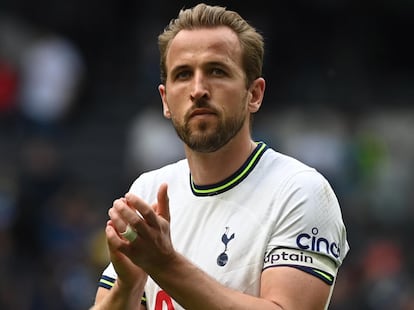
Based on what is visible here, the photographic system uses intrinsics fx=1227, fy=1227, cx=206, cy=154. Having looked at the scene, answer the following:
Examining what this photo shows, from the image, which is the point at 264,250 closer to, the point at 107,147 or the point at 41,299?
the point at 41,299

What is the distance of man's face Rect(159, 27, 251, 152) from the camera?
17.2ft

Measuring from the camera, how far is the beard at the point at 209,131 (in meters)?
5.26

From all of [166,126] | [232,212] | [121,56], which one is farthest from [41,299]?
[232,212]

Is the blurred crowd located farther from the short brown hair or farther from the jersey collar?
the short brown hair

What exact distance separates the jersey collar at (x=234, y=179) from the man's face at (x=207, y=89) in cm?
19

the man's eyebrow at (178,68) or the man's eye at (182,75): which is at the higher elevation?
the man's eyebrow at (178,68)

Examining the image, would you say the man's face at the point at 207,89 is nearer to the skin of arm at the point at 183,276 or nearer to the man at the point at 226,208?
the man at the point at 226,208

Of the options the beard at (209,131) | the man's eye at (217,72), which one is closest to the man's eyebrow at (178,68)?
the man's eye at (217,72)

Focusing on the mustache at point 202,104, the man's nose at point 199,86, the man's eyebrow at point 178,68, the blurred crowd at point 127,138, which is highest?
the blurred crowd at point 127,138

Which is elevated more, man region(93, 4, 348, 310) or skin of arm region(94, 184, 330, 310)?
man region(93, 4, 348, 310)

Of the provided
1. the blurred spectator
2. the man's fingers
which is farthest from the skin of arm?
the blurred spectator

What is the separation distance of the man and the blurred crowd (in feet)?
27.9

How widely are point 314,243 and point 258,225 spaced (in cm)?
27

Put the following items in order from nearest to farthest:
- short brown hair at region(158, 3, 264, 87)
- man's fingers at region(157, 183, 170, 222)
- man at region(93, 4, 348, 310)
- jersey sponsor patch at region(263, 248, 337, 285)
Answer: man's fingers at region(157, 183, 170, 222) → man at region(93, 4, 348, 310) → jersey sponsor patch at region(263, 248, 337, 285) → short brown hair at region(158, 3, 264, 87)
